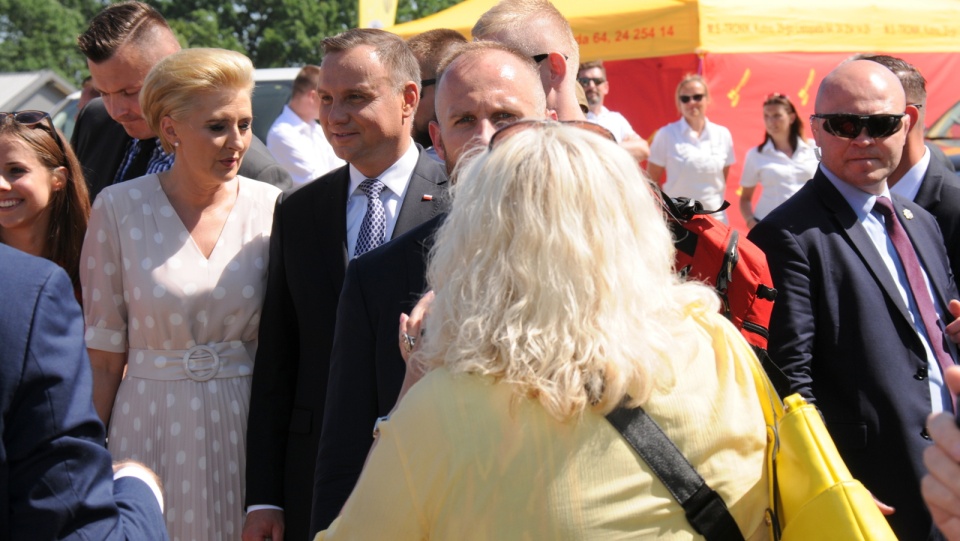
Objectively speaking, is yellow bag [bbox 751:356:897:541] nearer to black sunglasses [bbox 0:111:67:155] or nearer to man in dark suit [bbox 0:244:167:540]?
man in dark suit [bbox 0:244:167:540]

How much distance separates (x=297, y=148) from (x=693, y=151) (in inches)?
157

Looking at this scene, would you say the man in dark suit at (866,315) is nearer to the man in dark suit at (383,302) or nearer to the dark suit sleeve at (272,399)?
the man in dark suit at (383,302)

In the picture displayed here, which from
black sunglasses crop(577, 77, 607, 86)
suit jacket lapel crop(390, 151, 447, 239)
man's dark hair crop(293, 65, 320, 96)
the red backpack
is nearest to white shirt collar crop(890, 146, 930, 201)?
the red backpack

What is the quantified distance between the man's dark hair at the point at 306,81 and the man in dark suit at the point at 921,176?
572cm

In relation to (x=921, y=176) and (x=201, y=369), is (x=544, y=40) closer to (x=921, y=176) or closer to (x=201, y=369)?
(x=201, y=369)

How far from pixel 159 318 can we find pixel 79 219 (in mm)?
742

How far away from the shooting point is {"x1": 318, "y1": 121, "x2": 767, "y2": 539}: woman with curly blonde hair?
5.42 feet

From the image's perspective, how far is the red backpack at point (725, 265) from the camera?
255 cm

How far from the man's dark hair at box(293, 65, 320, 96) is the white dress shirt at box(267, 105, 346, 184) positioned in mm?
221

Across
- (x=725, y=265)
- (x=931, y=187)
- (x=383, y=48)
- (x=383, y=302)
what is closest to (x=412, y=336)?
(x=383, y=302)

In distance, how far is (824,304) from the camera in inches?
128

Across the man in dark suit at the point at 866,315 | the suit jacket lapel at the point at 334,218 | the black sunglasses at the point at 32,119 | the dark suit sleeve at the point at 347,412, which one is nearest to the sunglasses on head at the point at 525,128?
the dark suit sleeve at the point at 347,412

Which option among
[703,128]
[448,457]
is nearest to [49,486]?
[448,457]

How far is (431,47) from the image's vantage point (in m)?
4.84
